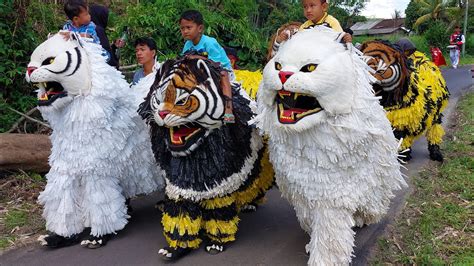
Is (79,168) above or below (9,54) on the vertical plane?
below

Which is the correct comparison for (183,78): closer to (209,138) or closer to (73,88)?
(209,138)

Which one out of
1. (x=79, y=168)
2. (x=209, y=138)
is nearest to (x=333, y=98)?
(x=209, y=138)

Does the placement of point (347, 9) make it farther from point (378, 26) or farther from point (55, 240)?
point (378, 26)

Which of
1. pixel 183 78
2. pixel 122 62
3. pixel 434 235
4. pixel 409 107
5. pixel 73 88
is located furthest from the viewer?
pixel 122 62

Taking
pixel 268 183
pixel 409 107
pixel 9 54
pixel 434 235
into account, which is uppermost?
pixel 9 54

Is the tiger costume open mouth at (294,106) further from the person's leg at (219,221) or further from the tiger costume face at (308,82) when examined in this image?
the person's leg at (219,221)

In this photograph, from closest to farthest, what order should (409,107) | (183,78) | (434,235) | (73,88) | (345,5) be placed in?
1. (183,78)
2. (73,88)
3. (434,235)
4. (409,107)
5. (345,5)

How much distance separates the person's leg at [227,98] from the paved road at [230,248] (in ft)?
3.56

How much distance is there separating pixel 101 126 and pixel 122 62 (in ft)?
12.6

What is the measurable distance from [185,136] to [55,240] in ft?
4.80

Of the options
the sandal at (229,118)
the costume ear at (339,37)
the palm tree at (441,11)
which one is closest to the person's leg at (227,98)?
the sandal at (229,118)

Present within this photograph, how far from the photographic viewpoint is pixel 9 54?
225 inches

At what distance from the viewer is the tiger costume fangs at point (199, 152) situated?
3.16m

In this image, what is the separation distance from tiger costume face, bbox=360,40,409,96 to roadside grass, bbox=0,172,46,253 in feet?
11.9
